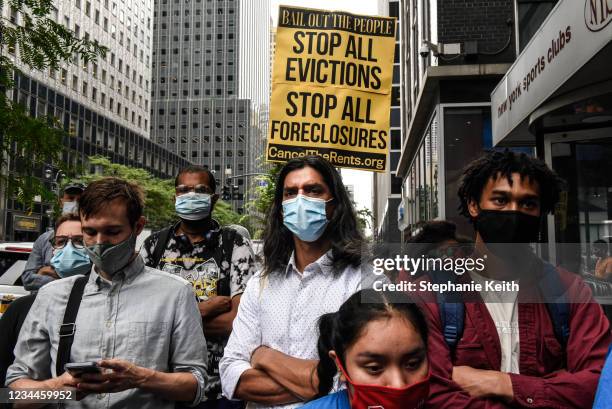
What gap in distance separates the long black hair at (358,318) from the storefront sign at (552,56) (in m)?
3.28

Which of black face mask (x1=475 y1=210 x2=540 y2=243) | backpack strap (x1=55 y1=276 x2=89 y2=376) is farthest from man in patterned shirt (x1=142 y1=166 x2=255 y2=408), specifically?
black face mask (x1=475 y1=210 x2=540 y2=243)

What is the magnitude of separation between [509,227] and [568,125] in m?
5.01

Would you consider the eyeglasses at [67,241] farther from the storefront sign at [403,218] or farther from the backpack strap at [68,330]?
the storefront sign at [403,218]

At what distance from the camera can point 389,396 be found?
6.45ft

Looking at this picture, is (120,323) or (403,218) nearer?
(120,323)

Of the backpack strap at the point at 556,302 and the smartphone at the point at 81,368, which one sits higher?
the backpack strap at the point at 556,302

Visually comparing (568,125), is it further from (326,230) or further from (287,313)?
(287,313)

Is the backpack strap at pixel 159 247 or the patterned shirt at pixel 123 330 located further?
the backpack strap at pixel 159 247

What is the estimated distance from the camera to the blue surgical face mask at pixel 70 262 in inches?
138

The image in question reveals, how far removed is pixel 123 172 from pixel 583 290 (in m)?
43.5

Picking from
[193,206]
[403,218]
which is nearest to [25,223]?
[403,218]

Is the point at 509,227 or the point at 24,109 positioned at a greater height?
the point at 24,109

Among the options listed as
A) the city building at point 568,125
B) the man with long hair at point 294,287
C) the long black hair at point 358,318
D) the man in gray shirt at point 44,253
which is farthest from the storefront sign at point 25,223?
the long black hair at point 358,318

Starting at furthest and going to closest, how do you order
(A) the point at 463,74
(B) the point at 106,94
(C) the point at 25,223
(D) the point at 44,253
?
(B) the point at 106,94
(C) the point at 25,223
(A) the point at 463,74
(D) the point at 44,253
